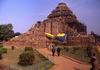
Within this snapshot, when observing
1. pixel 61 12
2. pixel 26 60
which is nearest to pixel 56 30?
pixel 61 12

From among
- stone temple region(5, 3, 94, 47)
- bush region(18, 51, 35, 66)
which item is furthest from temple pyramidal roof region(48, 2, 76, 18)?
bush region(18, 51, 35, 66)

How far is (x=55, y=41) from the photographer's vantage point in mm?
20281

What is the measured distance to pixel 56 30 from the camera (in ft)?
77.4

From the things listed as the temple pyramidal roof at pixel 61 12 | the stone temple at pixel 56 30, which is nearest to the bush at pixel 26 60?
the stone temple at pixel 56 30

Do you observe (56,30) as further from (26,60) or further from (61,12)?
(26,60)

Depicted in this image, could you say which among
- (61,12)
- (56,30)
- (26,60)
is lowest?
(26,60)

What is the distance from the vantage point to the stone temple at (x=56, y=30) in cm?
1972

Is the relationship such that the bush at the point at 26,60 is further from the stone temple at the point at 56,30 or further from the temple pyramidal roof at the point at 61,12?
the temple pyramidal roof at the point at 61,12

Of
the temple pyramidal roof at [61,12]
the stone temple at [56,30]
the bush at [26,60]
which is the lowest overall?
the bush at [26,60]

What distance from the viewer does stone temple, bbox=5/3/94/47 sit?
19.7 metres

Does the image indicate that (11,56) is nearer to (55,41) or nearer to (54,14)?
(55,41)

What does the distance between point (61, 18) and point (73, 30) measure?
8.10 feet

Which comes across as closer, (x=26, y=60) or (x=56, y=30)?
(x=26, y=60)

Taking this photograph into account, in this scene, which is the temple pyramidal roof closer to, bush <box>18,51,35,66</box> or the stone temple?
the stone temple
